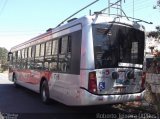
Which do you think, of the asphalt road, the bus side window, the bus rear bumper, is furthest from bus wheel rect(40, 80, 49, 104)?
the bus rear bumper

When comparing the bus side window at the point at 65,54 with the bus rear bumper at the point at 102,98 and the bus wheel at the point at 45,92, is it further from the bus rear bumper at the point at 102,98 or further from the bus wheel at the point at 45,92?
the bus wheel at the point at 45,92

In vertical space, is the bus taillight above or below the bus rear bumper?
above

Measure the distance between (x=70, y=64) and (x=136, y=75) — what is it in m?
2.05

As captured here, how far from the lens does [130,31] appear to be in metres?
10.3

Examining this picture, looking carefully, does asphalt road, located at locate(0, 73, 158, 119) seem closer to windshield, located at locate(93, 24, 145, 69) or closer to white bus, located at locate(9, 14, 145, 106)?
white bus, located at locate(9, 14, 145, 106)

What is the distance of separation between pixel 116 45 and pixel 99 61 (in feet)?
2.68

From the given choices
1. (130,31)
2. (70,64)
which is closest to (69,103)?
(70,64)

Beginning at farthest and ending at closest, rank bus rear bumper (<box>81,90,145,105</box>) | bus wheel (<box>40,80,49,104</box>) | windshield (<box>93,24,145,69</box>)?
bus wheel (<box>40,80,49,104</box>) → windshield (<box>93,24,145,69</box>) → bus rear bumper (<box>81,90,145,105</box>)

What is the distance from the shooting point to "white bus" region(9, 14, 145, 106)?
937cm

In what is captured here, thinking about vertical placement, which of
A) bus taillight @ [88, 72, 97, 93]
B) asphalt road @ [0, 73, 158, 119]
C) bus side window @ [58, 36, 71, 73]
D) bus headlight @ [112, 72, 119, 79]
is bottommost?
asphalt road @ [0, 73, 158, 119]

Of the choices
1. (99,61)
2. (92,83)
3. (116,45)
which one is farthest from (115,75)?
(116,45)

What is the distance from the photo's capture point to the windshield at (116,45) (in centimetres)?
959

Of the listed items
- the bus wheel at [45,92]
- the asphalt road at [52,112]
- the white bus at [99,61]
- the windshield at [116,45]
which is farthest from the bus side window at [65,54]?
the bus wheel at [45,92]

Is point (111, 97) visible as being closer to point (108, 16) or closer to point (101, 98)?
point (101, 98)
